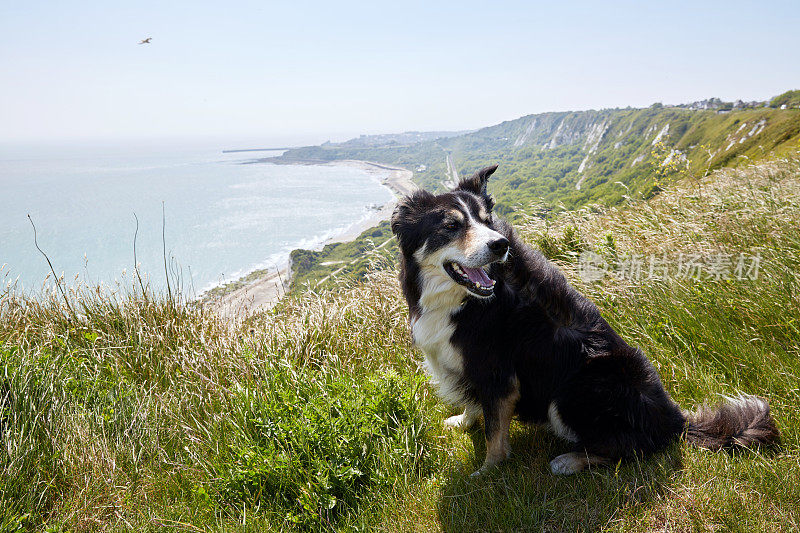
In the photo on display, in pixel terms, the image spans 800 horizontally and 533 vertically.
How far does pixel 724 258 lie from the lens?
405 centimetres

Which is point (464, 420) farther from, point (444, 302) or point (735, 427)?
point (735, 427)

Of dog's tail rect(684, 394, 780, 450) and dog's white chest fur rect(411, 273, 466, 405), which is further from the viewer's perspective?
dog's white chest fur rect(411, 273, 466, 405)

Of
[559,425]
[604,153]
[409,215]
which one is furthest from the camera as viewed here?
[604,153]

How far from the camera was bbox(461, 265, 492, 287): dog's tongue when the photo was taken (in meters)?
2.51

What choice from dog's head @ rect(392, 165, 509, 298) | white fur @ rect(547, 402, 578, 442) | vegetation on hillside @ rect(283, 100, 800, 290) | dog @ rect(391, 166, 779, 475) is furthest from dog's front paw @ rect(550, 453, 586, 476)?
vegetation on hillside @ rect(283, 100, 800, 290)

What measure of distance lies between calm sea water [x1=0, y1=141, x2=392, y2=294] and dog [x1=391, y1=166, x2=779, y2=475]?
27.5m

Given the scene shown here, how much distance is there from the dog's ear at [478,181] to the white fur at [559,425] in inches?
63.5

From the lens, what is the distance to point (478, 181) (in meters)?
3.11

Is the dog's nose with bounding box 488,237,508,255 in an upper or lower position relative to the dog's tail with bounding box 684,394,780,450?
upper

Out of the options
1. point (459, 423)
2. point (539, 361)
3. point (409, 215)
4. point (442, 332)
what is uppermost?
point (409, 215)

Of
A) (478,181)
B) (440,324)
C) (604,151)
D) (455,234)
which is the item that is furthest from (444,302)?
(604,151)

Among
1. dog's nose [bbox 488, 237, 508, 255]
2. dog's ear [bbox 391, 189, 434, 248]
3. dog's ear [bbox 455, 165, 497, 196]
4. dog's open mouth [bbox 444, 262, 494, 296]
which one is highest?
dog's ear [bbox 455, 165, 497, 196]

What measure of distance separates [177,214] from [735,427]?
299 feet

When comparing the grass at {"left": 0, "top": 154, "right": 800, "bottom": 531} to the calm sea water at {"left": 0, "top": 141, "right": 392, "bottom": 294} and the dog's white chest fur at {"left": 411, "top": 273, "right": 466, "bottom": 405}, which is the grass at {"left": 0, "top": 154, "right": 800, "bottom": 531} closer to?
the dog's white chest fur at {"left": 411, "top": 273, "right": 466, "bottom": 405}
